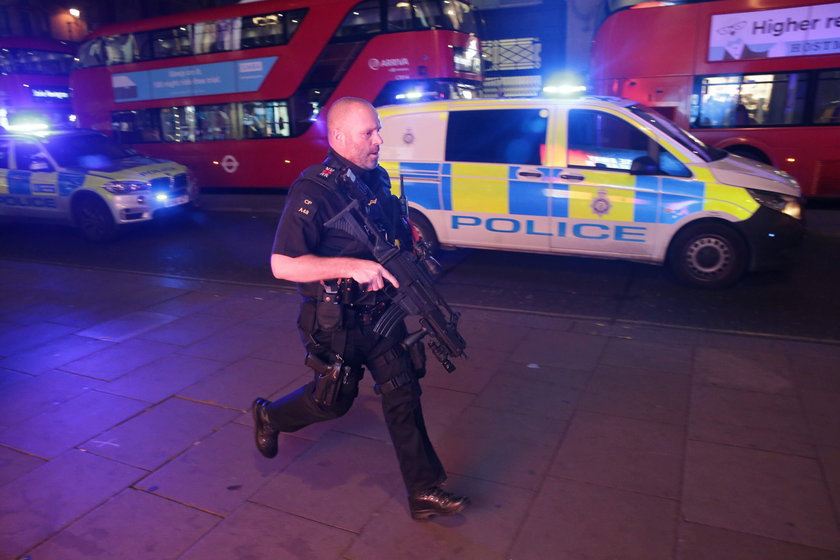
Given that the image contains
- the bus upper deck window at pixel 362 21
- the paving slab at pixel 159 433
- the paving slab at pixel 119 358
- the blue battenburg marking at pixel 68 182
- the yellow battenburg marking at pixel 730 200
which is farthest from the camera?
the bus upper deck window at pixel 362 21

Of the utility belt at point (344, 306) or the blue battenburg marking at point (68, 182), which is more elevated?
the blue battenburg marking at point (68, 182)

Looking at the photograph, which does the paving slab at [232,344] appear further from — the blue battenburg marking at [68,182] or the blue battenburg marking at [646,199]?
the blue battenburg marking at [68,182]

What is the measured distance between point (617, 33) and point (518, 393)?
8.32 metres

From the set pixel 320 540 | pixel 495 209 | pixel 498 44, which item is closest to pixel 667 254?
pixel 495 209

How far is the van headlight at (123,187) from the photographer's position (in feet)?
31.0

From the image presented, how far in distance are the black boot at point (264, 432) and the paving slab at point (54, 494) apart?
0.64 meters

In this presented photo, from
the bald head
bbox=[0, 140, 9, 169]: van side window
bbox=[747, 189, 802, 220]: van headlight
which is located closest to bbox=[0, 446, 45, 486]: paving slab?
the bald head

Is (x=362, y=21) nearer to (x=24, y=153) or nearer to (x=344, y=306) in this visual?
(x=24, y=153)

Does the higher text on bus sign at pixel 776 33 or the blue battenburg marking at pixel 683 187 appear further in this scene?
the higher text on bus sign at pixel 776 33

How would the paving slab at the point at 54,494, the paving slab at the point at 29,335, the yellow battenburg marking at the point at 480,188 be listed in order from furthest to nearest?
the yellow battenburg marking at the point at 480,188, the paving slab at the point at 29,335, the paving slab at the point at 54,494

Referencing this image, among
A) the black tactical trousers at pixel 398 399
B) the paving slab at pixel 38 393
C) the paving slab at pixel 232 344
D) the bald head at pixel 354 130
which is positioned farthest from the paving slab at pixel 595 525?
the paving slab at pixel 38 393

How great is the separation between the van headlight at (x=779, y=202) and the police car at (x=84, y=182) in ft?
27.2

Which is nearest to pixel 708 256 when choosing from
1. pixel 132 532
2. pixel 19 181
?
pixel 132 532

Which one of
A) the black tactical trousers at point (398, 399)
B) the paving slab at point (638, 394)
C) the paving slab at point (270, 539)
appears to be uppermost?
the black tactical trousers at point (398, 399)
